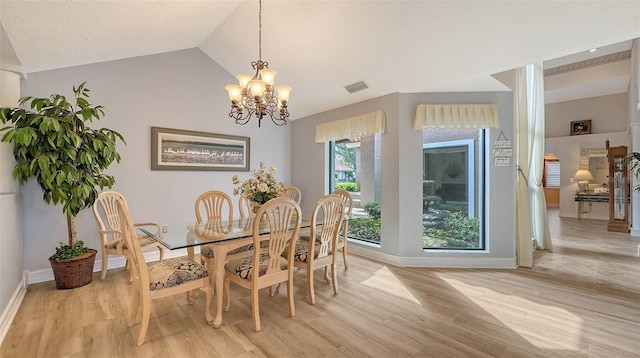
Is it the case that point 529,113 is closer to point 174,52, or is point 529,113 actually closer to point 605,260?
point 605,260

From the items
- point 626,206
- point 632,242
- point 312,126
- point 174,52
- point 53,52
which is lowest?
point 632,242

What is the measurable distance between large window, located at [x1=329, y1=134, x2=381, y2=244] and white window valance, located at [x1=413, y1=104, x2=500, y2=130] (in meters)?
0.72

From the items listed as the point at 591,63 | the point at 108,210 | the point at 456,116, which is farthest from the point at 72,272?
the point at 591,63

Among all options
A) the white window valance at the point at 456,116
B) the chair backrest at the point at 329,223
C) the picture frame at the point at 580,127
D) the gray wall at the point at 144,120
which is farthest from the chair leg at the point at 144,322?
the picture frame at the point at 580,127

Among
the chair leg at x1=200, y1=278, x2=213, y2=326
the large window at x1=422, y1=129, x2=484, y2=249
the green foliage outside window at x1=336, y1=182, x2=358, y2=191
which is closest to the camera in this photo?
the chair leg at x1=200, y1=278, x2=213, y2=326

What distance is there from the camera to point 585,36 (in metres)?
2.40

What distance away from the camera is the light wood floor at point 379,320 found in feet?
6.44

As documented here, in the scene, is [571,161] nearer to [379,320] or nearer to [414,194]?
[414,194]

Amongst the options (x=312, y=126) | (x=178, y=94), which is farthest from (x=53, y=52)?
(x=312, y=126)

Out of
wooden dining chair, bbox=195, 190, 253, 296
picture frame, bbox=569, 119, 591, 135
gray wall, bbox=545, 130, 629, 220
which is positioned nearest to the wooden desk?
gray wall, bbox=545, 130, 629, 220

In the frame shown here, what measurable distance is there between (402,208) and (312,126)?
233cm

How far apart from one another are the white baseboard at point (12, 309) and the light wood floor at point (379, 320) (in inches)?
1.9

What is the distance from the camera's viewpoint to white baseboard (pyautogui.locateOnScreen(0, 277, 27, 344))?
6.96ft

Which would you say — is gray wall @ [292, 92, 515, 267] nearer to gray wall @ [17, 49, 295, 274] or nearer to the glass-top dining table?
the glass-top dining table
